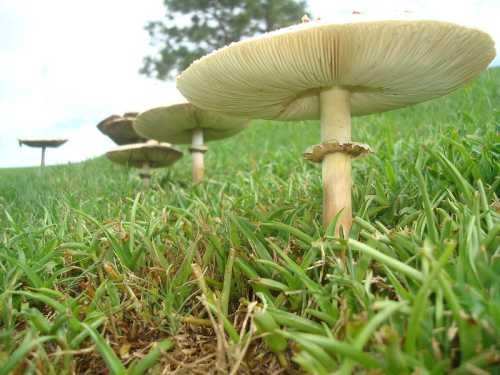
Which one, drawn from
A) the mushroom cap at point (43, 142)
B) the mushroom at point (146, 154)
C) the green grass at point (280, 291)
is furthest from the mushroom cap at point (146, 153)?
the mushroom cap at point (43, 142)

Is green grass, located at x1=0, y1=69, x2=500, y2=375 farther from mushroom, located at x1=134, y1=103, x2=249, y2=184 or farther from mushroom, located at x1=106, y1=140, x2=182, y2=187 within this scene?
mushroom, located at x1=106, y1=140, x2=182, y2=187

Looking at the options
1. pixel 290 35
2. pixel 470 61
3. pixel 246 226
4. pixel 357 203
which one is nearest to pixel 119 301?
pixel 246 226

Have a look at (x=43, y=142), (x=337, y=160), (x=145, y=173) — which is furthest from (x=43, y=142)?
(x=337, y=160)

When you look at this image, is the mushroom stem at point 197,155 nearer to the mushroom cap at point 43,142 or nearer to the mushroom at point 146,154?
the mushroom at point 146,154

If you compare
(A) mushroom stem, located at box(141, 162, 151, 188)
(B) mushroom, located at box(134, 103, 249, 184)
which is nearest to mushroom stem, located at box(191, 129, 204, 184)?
(B) mushroom, located at box(134, 103, 249, 184)

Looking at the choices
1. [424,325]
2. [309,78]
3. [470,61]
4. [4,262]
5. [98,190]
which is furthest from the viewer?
[98,190]

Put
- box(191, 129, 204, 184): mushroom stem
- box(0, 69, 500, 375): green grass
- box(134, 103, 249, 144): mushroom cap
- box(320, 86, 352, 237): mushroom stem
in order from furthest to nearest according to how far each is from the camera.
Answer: box(191, 129, 204, 184): mushroom stem, box(134, 103, 249, 144): mushroom cap, box(320, 86, 352, 237): mushroom stem, box(0, 69, 500, 375): green grass

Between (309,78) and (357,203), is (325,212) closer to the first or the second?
(357,203)
